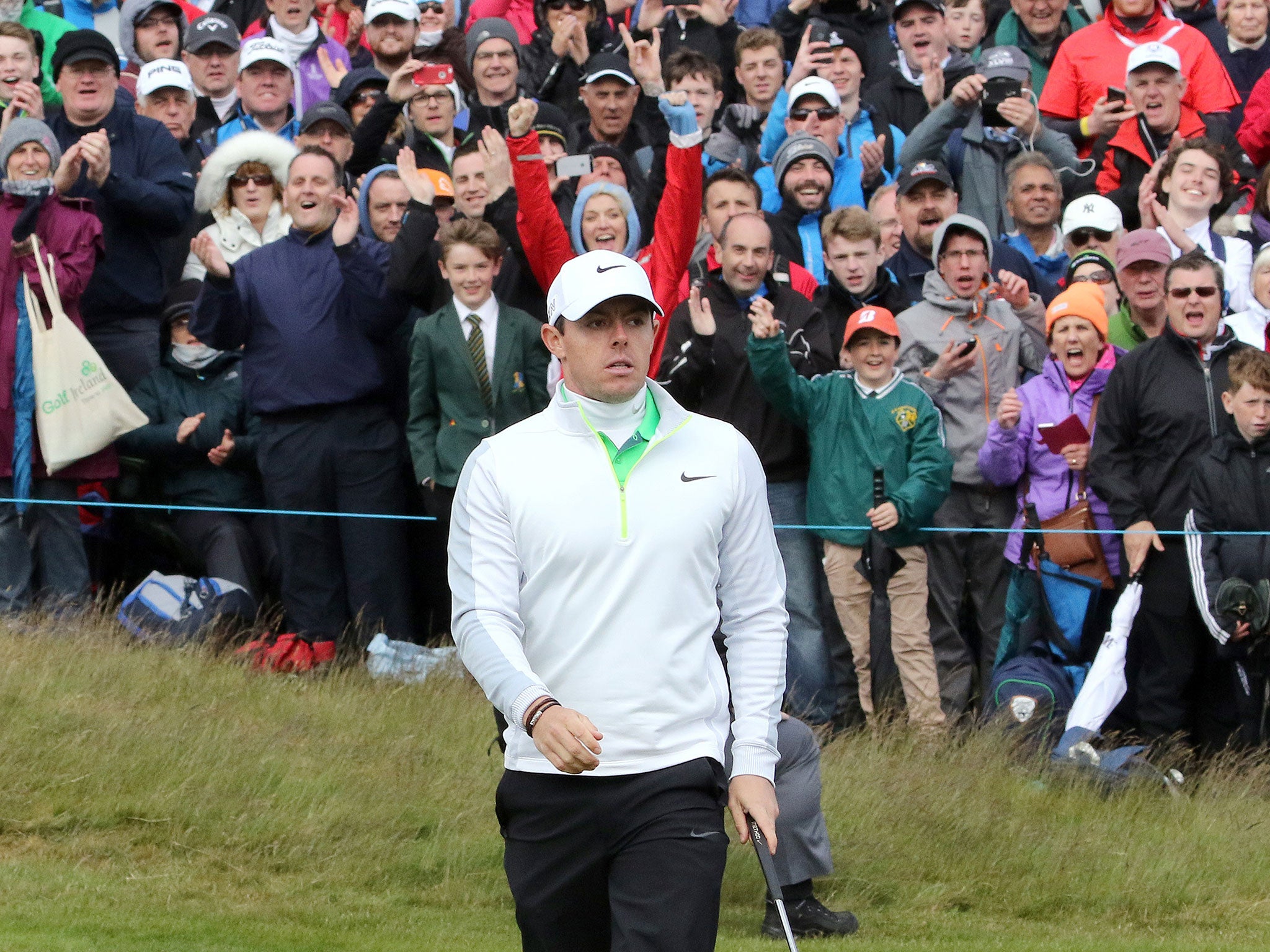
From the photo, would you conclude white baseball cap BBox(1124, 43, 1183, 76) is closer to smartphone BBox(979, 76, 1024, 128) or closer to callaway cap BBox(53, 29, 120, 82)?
smartphone BBox(979, 76, 1024, 128)

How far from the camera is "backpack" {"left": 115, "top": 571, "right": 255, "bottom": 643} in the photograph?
10.2 m

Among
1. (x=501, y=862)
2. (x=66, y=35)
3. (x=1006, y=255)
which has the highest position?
(x=66, y=35)

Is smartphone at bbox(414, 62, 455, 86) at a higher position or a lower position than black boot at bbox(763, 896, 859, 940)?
higher

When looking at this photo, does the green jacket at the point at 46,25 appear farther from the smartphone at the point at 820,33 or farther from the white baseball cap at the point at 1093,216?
the white baseball cap at the point at 1093,216

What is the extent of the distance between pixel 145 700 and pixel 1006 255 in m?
5.48

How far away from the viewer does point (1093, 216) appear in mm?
11188

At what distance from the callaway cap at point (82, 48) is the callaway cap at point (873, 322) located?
16.0ft

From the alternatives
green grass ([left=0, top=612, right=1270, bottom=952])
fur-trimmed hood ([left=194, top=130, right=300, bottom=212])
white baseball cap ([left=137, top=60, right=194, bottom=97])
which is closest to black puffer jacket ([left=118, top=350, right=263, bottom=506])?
fur-trimmed hood ([left=194, top=130, right=300, bottom=212])

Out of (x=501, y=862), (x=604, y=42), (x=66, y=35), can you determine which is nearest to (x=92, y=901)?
(x=501, y=862)

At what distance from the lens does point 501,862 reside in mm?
8188

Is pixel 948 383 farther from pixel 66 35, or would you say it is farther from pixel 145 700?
pixel 66 35

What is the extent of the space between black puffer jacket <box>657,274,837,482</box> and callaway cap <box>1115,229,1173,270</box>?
1800 millimetres

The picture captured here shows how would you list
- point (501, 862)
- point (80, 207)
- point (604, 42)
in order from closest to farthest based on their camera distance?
point (501, 862) < point (80, 207) < point (604, 42)

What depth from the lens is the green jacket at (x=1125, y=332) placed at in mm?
10469
